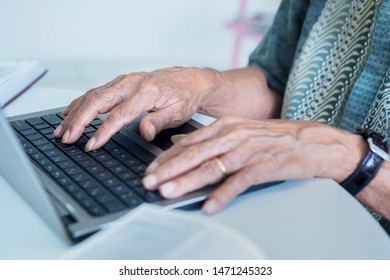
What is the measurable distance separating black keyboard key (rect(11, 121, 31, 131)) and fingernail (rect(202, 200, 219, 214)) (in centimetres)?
34

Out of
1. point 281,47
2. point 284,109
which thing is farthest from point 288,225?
point 281,47

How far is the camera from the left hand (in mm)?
533

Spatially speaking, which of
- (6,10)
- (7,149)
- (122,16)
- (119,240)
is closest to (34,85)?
(7,149)

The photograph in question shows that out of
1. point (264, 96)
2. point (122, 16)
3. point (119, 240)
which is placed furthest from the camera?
point (122, 16)

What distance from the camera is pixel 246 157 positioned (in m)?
0.57

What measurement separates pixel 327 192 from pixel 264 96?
0.52 m

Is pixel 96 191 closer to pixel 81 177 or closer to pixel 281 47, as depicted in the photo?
pixel 81 177

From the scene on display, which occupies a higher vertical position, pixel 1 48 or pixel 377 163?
pixel 377 163

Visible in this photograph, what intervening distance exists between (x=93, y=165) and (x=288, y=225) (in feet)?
0.80

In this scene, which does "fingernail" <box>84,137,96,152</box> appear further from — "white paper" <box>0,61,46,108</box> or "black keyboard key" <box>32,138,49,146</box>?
"white paper" <box>0,61,46,108</box>

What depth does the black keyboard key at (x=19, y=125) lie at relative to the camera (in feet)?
2.37

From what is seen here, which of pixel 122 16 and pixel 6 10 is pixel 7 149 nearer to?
pixel 6 10

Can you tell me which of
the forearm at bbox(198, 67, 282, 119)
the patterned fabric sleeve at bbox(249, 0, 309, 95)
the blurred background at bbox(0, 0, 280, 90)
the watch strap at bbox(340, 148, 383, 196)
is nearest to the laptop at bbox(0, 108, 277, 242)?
the watch strap at bbox(340, 148, 383, 196)
